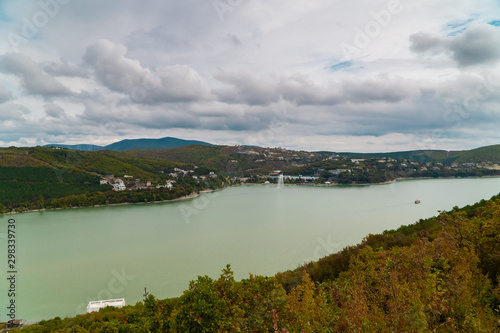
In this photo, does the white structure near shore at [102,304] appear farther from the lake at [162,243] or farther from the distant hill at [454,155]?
the distant hill at [454,155]

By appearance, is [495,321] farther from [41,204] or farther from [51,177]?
[51,177]

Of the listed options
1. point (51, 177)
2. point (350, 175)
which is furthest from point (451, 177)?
point (51, 177)

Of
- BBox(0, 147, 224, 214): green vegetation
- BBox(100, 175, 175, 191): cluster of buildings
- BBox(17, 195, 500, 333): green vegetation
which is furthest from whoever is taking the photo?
BBox(100, 175, 175, 191): cluster of buildings

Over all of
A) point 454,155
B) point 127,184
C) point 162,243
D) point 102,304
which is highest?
point 454,155

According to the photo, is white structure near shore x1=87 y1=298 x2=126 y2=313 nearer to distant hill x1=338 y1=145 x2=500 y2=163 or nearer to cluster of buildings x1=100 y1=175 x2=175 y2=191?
cluster of buildings x1=100 y1=175 x2=175 y2=191

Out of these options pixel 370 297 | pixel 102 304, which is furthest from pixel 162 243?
pixel 370 297

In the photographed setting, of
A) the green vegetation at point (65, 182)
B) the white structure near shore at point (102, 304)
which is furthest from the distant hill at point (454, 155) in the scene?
the white structure near shore at point (102, 304)

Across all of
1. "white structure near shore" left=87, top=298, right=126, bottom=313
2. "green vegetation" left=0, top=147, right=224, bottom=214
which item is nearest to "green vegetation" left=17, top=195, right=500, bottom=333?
"white structure near shore" left=87, top=298, right=126, bottom=313

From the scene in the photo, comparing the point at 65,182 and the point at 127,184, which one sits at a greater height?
the point at 65,182

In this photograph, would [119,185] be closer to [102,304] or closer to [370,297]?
[102,304]

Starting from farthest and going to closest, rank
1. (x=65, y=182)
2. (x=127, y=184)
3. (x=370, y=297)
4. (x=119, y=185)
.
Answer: (x=127, y=184) < (x=119, y=185) < (x=65, y=182) < (x=370, y=297)
